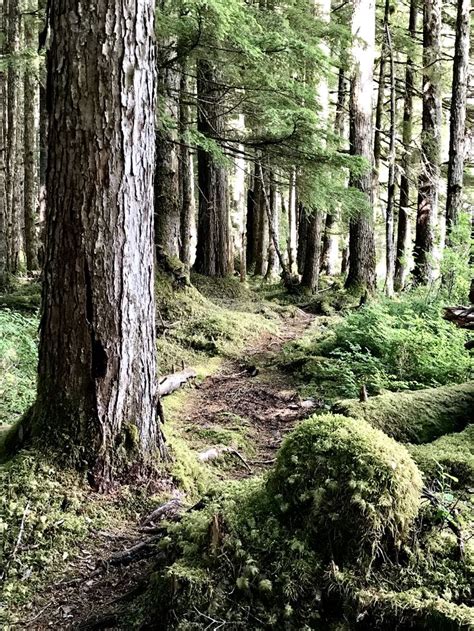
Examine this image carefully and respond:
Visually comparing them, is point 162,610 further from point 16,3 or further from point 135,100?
point 16,3

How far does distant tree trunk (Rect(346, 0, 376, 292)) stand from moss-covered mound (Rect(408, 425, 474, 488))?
27.3ft

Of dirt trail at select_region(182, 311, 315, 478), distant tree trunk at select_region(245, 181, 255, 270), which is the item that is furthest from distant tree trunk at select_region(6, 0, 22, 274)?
dirt trail at select_region(182, 311, 315, 478)

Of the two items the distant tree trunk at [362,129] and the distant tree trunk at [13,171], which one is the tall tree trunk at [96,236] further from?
the distant tree trunk at [13,171]

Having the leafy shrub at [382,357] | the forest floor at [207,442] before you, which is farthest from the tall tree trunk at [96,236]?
the leafy shrub at [382,357]

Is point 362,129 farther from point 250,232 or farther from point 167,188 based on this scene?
point 250,232

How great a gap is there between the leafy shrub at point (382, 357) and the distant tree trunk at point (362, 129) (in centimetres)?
406

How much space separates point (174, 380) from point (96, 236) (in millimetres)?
3555

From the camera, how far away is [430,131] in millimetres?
14773

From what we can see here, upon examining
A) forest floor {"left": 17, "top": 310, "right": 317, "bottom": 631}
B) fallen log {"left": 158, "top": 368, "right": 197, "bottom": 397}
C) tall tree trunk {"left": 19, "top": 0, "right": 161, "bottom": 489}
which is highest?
tall tree trunk {"left": 19, "top": 0, "right": 161, "bottom": 489}

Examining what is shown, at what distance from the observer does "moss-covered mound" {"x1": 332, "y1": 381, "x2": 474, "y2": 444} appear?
13.9ft

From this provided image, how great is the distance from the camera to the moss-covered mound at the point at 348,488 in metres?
2.22

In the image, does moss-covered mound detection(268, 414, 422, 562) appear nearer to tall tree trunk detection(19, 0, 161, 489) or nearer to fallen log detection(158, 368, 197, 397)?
tall tree trunk detection(19, 0, 161, 489)

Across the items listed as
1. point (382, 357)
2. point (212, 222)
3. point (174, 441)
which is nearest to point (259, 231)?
point (212, 222)

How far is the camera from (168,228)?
923cm
